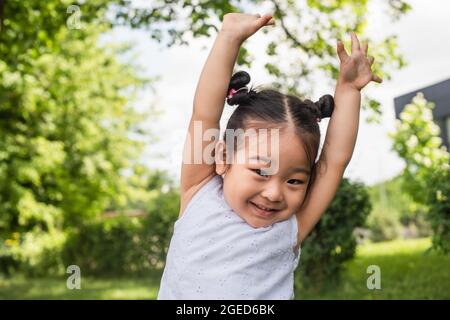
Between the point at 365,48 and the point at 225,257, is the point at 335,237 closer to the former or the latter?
the point at 365,48

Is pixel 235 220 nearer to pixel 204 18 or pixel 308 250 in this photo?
pixel 204 18

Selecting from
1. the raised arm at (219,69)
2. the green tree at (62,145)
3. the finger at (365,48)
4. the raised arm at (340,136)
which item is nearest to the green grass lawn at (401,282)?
the raised arm at (340,136)

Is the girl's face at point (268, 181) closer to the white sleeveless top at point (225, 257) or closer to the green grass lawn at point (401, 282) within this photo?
the white sleeveless top at point (225, 257)

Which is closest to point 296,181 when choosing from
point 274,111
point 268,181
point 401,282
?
point 268,181

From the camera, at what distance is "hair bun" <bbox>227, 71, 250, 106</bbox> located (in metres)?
1.82

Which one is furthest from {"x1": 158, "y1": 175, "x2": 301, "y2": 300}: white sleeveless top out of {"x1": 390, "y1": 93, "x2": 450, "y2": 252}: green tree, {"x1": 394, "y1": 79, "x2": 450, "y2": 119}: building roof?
{"x1": 394, "y1": 79, "x2": 450, "y2": 119}: building roof

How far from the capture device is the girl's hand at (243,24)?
173 cm

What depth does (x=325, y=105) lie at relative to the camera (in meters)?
1.92

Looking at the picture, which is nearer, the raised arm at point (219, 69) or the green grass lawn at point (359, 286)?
the raised arm at point (219, 69)

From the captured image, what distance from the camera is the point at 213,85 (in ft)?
5.66

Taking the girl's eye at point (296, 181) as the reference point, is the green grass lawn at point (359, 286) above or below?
above

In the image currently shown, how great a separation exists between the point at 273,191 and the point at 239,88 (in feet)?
1.26

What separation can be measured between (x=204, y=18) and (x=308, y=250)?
3.69 meters

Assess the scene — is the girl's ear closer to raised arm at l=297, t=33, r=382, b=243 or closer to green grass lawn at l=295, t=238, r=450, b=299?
raised arm at l=297, t=33, r=382, b=243
